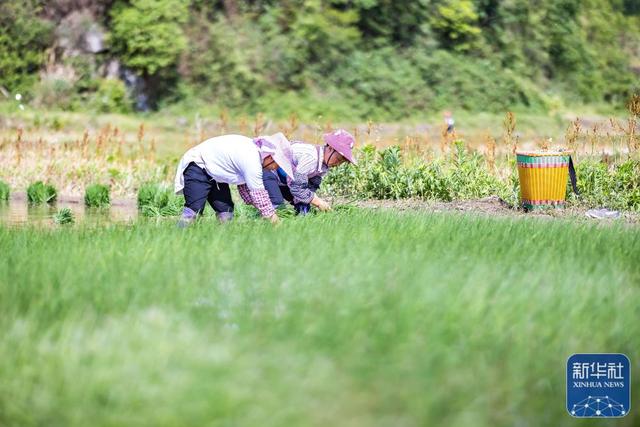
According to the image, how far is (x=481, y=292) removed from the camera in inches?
206

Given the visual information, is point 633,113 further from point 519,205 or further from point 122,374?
point 122,374

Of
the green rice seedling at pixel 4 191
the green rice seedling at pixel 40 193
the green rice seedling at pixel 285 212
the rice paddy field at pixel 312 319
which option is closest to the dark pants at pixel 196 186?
the rice paddy field at pixel 312 319

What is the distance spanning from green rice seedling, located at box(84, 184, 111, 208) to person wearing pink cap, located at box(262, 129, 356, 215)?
364cm

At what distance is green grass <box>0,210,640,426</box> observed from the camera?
397 cm

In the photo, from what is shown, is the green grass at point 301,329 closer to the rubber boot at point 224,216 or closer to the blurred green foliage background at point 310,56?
the rubber boot at point 224,216

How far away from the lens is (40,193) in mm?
11719

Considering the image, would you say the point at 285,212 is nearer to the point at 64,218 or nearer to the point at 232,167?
the point at 232,167

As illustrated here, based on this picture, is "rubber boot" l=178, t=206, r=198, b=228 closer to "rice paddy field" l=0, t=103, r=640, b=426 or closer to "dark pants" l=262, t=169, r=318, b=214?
"rice paddy field" l=0, t=103, r=640, b=426

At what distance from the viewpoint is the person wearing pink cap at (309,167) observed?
26.5ft

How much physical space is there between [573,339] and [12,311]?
275 centimetres

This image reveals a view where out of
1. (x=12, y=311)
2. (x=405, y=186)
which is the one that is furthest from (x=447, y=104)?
(x=12, y=311)

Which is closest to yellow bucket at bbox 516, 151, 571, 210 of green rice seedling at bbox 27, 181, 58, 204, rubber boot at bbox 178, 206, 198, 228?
rubber boot at bbox 178, 206, 198, 228

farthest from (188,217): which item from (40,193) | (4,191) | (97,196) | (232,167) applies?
(4,191)

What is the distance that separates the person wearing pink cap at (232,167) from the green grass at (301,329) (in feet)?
2.89
